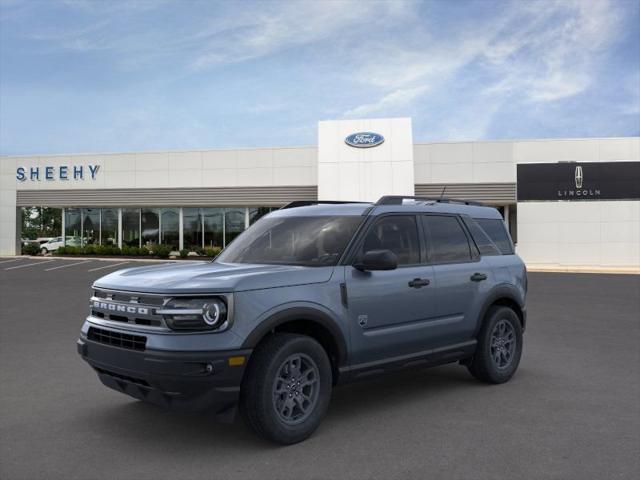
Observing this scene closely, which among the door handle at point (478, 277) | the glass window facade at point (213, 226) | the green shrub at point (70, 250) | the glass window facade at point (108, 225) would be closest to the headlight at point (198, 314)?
the door handle at point (478, 277)

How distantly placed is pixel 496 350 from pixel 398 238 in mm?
1954

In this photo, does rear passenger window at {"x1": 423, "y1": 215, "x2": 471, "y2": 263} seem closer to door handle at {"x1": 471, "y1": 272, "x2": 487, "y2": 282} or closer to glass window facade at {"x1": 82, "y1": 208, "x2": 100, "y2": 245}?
door handle at {"x1": 471, "y1": 272, "x2": 487, "y2": 282}

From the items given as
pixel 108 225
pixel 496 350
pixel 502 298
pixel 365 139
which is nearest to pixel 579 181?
pixel 365 139

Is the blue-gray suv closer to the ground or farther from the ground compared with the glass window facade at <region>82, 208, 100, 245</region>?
closer to the ground

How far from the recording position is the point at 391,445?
458 cm

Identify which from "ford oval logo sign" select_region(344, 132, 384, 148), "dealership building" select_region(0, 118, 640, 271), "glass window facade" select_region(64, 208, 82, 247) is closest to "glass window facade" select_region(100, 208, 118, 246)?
"dealership building" select_region(0, 118, 640, 271)

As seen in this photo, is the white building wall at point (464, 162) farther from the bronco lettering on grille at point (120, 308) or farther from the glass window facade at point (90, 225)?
the bronco lettering on grille at point (120, 308)

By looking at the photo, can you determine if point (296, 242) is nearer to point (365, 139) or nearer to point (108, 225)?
point (365, 139)

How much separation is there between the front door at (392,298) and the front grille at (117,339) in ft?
5.48

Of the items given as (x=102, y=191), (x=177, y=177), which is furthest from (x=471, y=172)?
(x=102, y=191)

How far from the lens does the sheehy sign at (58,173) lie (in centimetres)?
3691

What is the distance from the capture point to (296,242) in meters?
5.50

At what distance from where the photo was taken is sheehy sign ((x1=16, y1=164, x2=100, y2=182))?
36.9m

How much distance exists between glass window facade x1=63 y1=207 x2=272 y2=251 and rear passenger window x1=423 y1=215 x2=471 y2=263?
95.5ft
